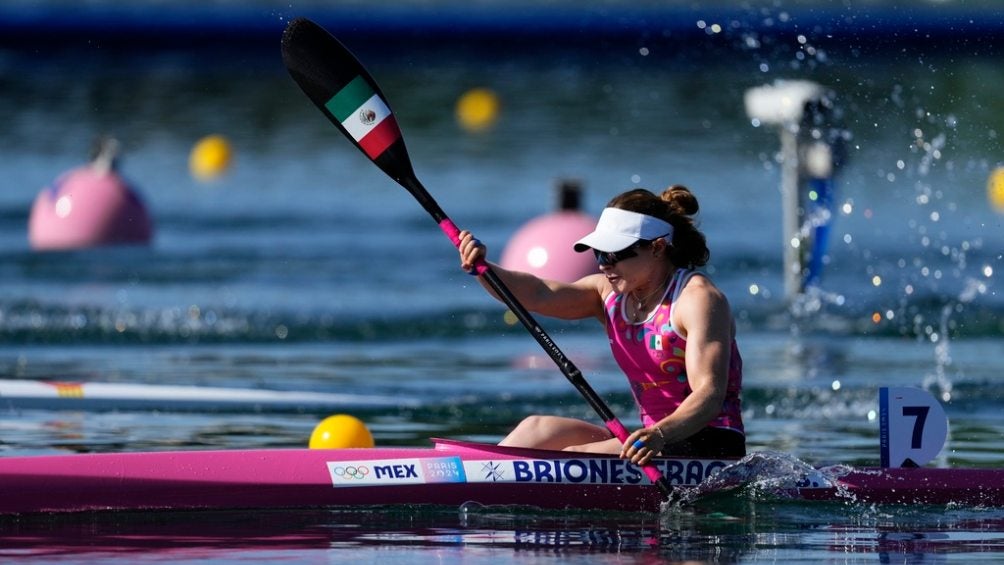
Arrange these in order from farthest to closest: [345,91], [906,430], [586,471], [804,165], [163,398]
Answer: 1. [804,165]
2. [163,398]
3. [345,91]
4. [906,430]
5. [586,471]

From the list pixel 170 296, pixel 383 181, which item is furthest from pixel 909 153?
pixel 170 296

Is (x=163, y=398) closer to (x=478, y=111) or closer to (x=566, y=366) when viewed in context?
(x=566, y=366)

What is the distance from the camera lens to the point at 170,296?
45.5 feet

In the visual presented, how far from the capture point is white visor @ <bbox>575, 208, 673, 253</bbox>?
262 inches

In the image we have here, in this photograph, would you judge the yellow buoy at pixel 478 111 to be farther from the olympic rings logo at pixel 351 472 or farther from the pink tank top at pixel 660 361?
the olympic rings logo at pixel 351 472

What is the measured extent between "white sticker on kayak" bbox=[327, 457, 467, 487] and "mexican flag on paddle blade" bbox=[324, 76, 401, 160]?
1.41 meters

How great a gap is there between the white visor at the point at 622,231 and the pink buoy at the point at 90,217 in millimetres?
10089

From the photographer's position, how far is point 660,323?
6.73 metres

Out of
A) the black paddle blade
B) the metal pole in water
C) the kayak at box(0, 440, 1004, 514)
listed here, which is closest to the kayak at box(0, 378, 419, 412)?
the black paddle blade

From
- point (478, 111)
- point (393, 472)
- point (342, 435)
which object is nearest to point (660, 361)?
point (393, 472)

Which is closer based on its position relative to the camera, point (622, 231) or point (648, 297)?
point (622, 231)

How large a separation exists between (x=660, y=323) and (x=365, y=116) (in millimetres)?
1595

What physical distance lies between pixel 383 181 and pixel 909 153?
29.2ft

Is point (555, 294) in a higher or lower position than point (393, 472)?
higher
